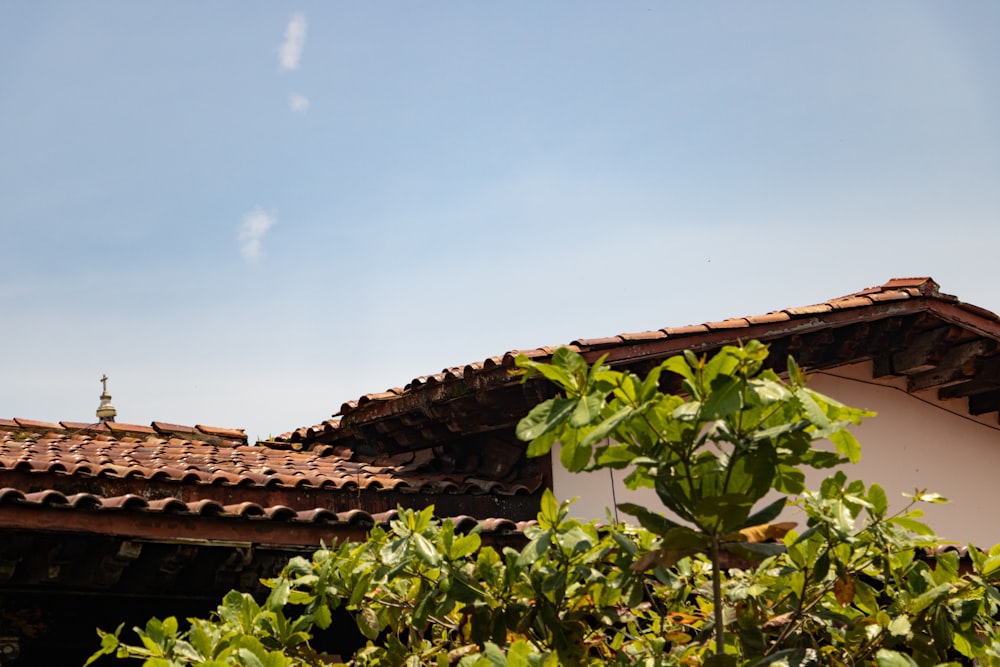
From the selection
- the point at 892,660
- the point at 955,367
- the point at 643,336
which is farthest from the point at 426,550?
the point at 955,367

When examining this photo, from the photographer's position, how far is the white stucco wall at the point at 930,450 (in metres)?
8.73

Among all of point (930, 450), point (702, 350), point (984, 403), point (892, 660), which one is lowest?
point (892, 660)

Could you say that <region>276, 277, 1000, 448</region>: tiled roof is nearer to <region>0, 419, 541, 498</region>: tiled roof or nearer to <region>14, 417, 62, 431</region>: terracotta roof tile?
<region>0, 419, 541, 498</region>: tiled roof

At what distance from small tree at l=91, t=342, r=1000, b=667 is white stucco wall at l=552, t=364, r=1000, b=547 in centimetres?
494

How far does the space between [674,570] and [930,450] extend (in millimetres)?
5816

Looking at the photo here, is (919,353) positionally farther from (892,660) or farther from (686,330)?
(892,660)

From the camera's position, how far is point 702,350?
7.48 m

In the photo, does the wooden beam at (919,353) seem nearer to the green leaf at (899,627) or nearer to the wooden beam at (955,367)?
the wooden beam at (955,367)

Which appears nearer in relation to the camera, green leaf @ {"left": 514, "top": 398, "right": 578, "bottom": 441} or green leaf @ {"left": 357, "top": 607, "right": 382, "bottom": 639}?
green leaf @ {"left": 514, "top": 398, "right": 578, "bottom": 441}

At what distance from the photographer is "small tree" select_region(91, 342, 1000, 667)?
2.88m

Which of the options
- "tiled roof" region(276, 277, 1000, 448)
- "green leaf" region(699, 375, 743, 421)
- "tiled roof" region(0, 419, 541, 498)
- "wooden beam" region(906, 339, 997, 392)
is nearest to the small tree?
"green leaf" region(699, 375, 743, 421)

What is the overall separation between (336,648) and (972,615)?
3.40m

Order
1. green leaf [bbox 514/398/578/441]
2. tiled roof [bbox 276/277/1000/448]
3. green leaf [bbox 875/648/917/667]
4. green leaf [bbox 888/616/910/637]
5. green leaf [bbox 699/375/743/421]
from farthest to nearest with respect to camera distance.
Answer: tiled roof [bbox 276/277/1000/448], green leaf [bbox 888/616/910/637], green leaf [bbox 875/648/917/667], green leaf [bbox 514/398/578/441], green leaf [bbox 699/375/743/421]

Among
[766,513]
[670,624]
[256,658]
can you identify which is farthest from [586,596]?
[256,658]
